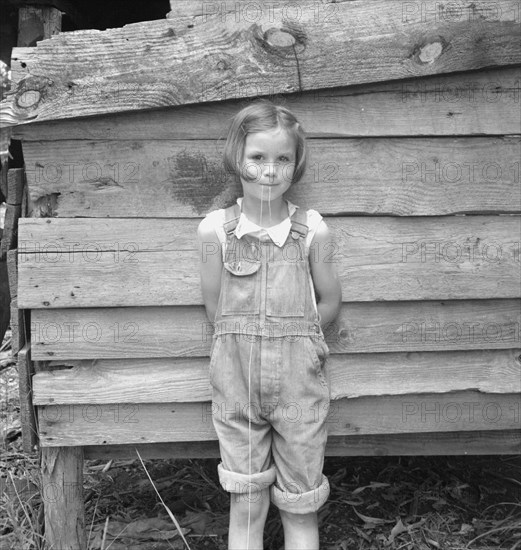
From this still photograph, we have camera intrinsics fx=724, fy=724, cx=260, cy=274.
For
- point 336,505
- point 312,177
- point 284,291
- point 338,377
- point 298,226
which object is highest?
point 312,177

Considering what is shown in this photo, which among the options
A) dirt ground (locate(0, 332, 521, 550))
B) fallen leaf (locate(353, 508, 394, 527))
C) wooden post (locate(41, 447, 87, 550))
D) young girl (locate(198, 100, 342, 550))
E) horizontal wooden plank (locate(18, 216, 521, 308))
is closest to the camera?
young girl (locate(198, 100, 342, 550))

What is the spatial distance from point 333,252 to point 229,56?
0.77 metres

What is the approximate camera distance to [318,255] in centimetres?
A: 252

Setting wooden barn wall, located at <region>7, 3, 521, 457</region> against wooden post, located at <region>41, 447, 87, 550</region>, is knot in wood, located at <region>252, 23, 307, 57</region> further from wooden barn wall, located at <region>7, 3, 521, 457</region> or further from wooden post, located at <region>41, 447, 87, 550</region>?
wooden post, located at <region>41, 447, 87, 550</region>

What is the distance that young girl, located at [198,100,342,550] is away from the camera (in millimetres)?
2447

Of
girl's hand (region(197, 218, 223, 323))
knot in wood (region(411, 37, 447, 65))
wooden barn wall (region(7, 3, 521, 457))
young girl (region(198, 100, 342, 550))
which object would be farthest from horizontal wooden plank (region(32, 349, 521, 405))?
knot in wood (region(411, 37, 447, 65))

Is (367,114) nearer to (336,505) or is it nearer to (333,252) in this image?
(333,252)

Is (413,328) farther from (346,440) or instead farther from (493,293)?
(346,440)

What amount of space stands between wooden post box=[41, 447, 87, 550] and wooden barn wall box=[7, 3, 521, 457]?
0.12 m

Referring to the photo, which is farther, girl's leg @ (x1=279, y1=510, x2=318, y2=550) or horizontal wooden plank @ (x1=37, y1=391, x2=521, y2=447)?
horizontal wooden plank @ (x1=37, y1=391, x2=521, y2=447)

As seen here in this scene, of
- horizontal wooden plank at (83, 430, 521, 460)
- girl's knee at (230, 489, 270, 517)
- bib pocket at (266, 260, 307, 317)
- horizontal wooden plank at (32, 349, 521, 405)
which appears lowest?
girl's knee at (230, 489, 270, 517)

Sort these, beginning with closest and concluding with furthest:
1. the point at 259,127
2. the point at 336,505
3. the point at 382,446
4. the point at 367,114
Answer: the point at 259,127 < the point at 367,114 < the point at 382,446 < the point at 336,505

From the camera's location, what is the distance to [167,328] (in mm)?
2654

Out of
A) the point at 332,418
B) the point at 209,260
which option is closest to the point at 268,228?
the point at 209,260
